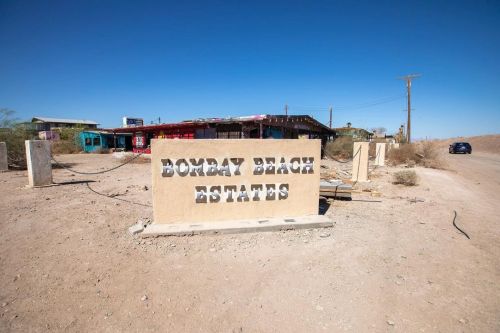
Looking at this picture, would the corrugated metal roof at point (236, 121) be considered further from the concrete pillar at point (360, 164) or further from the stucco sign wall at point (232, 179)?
the stucco sign wall at point (232, 179)

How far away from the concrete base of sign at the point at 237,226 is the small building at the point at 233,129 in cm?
978

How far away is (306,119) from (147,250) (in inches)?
714

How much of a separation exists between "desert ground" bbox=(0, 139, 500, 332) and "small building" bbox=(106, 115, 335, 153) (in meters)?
10.5

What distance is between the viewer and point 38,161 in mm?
9047

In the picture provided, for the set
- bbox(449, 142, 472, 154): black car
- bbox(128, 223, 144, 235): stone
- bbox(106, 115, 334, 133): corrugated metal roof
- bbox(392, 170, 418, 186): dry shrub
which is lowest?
bbox(128, 223, 144, 235): stone

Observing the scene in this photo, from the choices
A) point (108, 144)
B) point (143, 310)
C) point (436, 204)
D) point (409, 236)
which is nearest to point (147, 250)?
point (143, 310)

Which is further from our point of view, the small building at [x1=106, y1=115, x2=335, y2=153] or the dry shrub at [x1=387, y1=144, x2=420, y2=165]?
the dry shrub at [x1=387, y1=144, x2=420, y2=165]

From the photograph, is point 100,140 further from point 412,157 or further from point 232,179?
point 412,157

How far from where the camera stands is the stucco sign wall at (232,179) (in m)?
4.93

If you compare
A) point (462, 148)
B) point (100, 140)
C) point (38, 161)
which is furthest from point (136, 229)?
point (462, 148)

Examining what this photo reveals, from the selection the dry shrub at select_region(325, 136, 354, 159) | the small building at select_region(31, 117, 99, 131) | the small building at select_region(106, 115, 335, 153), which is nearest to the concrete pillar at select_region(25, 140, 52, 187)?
the small building at select_region(106, 115, 335, 153)

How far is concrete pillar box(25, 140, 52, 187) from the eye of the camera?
889 centimetres

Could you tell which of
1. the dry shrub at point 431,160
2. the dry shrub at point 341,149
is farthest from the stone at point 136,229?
the dry shrub at point 341,149

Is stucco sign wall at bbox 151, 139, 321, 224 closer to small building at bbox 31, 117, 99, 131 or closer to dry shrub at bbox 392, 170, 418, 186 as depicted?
dry shrub at bbox 392, 170, 418, 186
